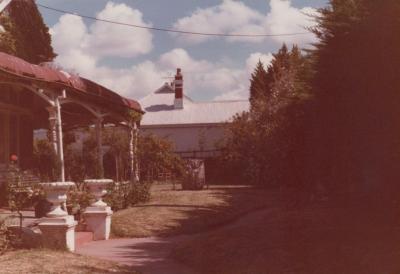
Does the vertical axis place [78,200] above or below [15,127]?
below

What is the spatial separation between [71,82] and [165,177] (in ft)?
70.7

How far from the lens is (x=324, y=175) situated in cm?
1639

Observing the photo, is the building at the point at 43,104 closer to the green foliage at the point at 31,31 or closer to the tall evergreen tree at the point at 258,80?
the green foliage at the point at 31,31

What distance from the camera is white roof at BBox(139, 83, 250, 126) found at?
45.7 m

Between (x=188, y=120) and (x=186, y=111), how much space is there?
203 centimetres

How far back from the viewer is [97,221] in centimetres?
1208

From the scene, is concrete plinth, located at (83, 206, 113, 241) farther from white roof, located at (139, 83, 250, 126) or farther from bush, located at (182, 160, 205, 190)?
white roof, located at (139, 83, 250, 126)

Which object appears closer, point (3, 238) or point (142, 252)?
point (3, 238)

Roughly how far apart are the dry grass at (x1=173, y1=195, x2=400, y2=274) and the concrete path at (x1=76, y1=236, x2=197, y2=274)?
1.12 feet

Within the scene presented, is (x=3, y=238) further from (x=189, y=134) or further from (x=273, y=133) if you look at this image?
(x=189, y=134)

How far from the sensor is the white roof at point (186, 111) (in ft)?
150

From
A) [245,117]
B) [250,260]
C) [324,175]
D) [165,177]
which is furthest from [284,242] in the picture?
[165,177]

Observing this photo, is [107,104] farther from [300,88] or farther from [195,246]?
[195,246]

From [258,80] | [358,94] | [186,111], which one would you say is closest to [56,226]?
[358,94]
